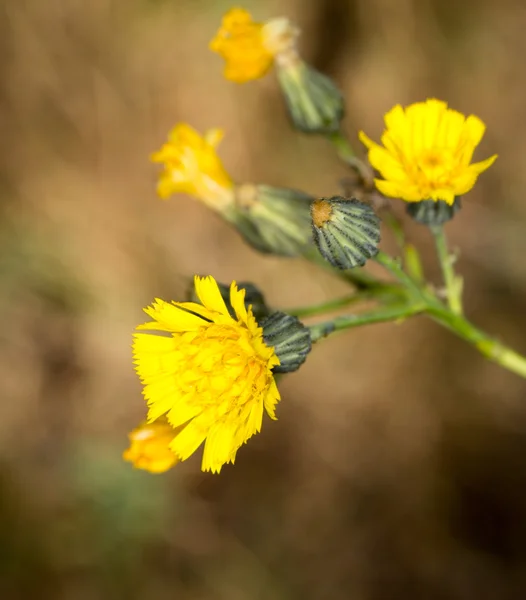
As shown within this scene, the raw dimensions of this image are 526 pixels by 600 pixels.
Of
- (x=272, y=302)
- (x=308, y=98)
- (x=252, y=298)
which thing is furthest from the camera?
(x=272, y=302)

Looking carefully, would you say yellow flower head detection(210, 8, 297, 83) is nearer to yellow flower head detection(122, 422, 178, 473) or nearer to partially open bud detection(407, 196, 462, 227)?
partially open bud detection(407, 196, 462, 227)

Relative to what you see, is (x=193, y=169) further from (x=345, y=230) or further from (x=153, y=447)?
(x=153, y=447)

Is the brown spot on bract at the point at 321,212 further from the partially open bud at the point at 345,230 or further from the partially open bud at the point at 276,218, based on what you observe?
the partially open bud at the point at 276,218

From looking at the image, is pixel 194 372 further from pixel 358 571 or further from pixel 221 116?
pixel 221 116

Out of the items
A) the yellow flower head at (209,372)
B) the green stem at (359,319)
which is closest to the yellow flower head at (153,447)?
the yellow flower head at (209,372)

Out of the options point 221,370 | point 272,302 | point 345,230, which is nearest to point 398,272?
point 345,230

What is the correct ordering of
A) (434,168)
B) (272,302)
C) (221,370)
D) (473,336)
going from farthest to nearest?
1. (272,302)
2. (473,336)
3. (434,168)
4. (221,370)

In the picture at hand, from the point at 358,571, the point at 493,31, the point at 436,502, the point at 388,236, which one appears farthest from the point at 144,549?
the point at 493,31
